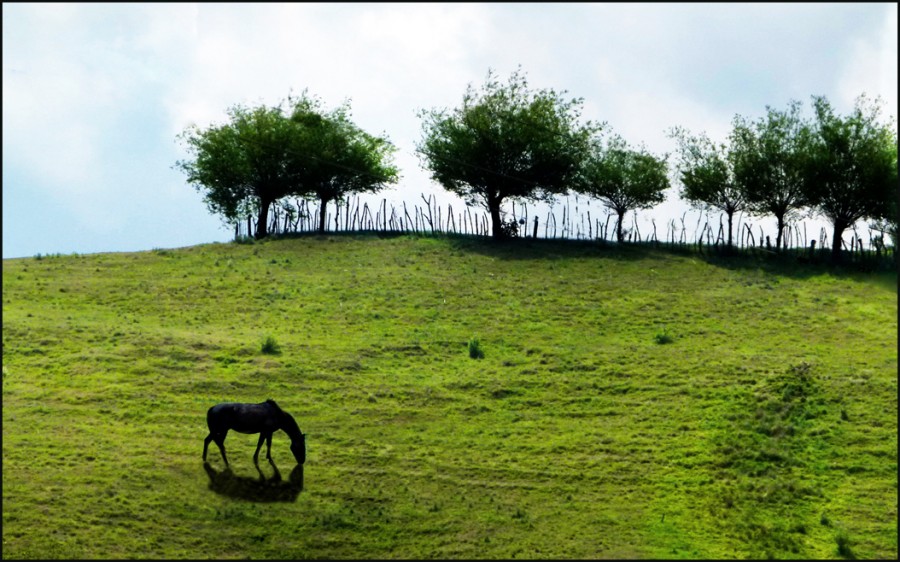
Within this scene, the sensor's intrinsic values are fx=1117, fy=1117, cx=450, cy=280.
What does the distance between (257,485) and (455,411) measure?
27.9ft

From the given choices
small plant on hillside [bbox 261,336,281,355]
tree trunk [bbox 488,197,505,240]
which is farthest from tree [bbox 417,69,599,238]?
small plant on hillside [bbox 261,336,281,355]

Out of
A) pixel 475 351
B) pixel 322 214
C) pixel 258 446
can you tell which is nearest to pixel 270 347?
pixel 475 351

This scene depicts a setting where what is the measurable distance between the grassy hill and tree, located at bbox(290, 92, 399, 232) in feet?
50.8

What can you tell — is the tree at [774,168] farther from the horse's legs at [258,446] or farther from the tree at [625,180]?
the horse's legs at [258,446]

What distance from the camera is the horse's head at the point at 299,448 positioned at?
2974cm

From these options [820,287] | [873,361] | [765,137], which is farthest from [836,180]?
[873,361]

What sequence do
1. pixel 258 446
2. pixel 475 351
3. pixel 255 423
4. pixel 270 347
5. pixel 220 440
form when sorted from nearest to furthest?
pixel 255 423 → pixel 220 440 → pixel 258 446 → pixel 270 347 → pixel 475 351

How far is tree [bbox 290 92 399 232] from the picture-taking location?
70.9 metres

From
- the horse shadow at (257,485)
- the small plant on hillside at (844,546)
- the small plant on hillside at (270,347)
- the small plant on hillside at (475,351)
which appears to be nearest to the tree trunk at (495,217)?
the small plant on hillside at (475,351)

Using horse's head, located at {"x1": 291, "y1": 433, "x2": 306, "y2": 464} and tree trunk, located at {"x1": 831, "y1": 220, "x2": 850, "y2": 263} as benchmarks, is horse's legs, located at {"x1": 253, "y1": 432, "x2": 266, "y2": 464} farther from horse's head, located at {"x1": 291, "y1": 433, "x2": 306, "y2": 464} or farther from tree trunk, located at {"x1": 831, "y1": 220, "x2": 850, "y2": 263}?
tree trunk, located at {"x1": 831, "y1": 220, "x2": 850, "y2": 263}

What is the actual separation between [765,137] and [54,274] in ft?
131

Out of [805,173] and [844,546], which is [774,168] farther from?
[844,546]

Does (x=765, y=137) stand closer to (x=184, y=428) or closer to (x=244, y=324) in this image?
(x=244, y=324)

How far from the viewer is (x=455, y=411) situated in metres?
35.8
